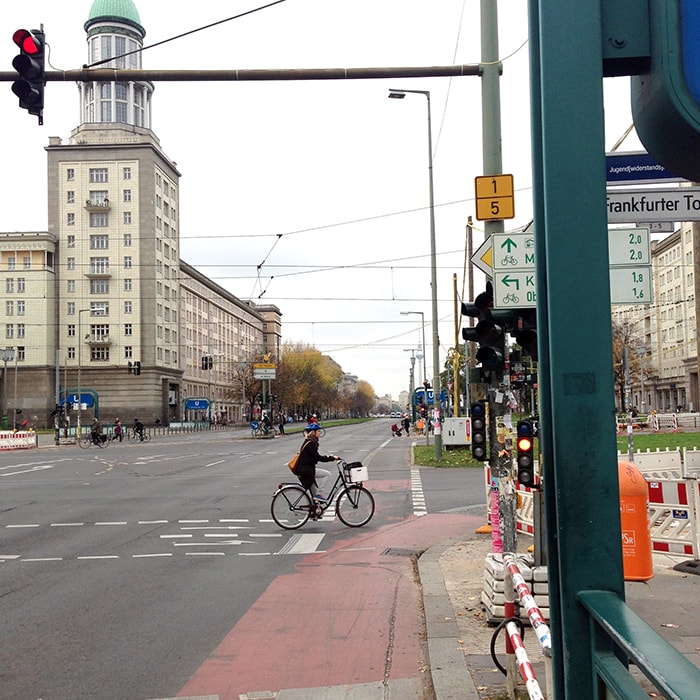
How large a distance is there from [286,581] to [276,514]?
4209mm

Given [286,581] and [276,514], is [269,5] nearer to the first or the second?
[286,581]

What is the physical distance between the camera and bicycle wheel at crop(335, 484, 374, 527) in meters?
13.7

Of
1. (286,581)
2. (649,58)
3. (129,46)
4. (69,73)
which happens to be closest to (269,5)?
(69,73)

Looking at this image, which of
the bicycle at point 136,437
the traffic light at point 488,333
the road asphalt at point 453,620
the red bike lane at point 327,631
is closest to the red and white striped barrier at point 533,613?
the road asphalt at point 453,620

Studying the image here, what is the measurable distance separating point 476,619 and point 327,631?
1.30 metres

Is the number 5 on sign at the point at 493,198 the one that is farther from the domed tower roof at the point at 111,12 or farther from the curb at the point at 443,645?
the domed tower roof at the point at 111,12

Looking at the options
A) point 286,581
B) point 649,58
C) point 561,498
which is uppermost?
point 649,58

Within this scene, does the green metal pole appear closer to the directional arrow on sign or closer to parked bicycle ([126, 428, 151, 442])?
the directional arrow on sign

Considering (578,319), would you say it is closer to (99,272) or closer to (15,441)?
(15,441)

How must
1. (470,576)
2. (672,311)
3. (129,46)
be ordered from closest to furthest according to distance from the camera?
1. (470,576)
2. (672,311)
3. (129,46)

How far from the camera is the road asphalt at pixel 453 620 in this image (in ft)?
17.6

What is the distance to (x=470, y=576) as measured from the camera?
9055 millimetres

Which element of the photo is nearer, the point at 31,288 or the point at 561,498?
the point at 561,498

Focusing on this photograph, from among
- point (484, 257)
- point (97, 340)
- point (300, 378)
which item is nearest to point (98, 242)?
point (97, 340)
